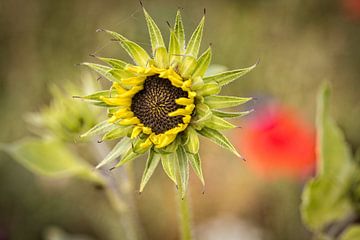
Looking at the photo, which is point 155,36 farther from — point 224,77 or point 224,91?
point 224,91

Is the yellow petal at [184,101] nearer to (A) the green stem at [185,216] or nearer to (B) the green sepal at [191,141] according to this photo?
(B) the green sepal at [191,141]

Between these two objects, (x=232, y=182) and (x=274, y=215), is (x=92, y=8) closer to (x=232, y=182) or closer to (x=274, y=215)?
(x=232, y=182)

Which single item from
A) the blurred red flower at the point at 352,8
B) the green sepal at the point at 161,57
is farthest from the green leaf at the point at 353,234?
the blurred red flower at the point at 352,8

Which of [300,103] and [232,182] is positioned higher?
[300,103]

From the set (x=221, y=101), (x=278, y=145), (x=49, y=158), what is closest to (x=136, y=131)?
(x=221, y=101)

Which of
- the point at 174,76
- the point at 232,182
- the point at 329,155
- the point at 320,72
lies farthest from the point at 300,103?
the point at 174,76

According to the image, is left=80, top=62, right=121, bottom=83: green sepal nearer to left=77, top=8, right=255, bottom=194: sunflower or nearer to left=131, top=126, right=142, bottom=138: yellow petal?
left=77, top=8, right=255, bottom=194: sunflower
